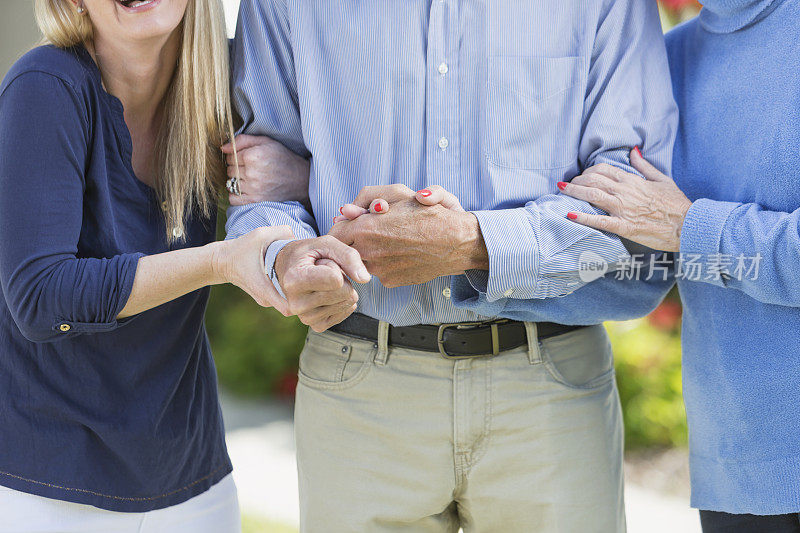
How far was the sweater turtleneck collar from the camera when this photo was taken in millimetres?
1742

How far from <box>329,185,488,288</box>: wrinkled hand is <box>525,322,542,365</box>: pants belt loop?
240 mm

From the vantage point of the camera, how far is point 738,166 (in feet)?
5.83

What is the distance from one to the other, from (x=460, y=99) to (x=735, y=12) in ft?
1.93

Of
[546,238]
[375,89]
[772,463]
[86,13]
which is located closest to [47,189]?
[86,13]

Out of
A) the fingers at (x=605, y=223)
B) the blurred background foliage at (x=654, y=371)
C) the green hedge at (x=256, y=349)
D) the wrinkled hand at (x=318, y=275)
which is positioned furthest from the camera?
the green hedge at (x=256, y=349)

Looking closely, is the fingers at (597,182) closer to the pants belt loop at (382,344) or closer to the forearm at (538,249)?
the forearm at (538,249)

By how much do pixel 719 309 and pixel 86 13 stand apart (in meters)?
1.41

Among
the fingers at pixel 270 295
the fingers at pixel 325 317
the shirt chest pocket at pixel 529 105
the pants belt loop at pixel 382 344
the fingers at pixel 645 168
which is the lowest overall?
the pants belt loop at pixel 382 344

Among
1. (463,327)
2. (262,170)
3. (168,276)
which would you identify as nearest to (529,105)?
(463,327)

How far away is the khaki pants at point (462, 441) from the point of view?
74.0 inches

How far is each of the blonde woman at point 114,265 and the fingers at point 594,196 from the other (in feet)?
2.06

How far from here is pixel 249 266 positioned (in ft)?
5.44

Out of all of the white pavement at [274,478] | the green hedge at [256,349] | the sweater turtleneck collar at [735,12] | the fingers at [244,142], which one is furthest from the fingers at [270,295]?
the green hedge at [256,349]

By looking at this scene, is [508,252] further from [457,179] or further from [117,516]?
[117,516]
